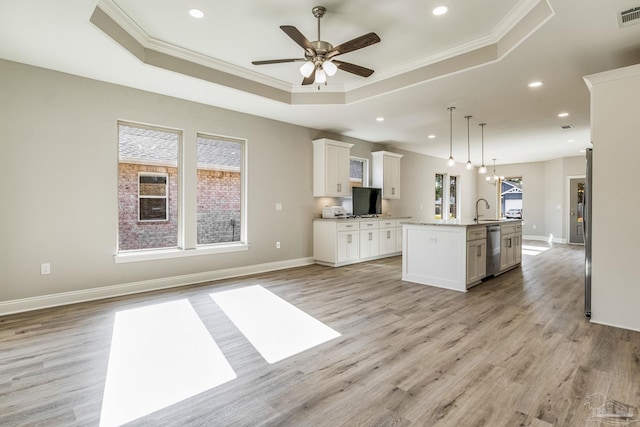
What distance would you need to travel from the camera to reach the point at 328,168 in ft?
20.9

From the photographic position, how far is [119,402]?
189cm

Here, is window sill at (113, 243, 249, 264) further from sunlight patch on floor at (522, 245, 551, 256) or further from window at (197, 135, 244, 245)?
sunlight patch on floor at (522, 245, 551, 256)

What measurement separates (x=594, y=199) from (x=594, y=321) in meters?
1.24

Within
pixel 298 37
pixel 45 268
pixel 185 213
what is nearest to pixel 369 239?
pixel 185 213

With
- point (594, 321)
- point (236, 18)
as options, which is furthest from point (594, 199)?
point (236, 18)

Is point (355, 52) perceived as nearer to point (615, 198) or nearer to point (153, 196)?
point (615, 198)

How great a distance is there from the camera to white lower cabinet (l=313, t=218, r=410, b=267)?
610cm

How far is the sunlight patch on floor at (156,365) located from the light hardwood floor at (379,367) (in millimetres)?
79

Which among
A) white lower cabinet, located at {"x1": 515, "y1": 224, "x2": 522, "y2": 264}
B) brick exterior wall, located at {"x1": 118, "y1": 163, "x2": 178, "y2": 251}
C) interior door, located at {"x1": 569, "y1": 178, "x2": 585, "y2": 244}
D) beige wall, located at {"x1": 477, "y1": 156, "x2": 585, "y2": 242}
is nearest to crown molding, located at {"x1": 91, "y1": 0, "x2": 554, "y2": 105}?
brick exterior wall, located at {"x1": 118, "y1": 163, "x2": 178, "y2": 251}

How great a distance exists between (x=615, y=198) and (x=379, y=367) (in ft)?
9.42

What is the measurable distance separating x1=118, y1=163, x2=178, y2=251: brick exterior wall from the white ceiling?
1147 mm

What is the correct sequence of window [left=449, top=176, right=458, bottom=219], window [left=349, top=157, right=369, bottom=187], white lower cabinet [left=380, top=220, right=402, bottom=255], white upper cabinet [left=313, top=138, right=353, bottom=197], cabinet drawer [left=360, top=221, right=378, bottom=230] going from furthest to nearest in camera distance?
1. window [left=449, top=176, right=458, bottom=219]
2. window [left=349, top=157, right=369, bottom=187]
3. white lower cabinet [left=380, top=220, right=402, bottom=255]
4. cabinet drawer [left=360, top=221, right=378, bottom=230]
5. white upper cabinet [left=313, top=138, right=353, bottom=197]

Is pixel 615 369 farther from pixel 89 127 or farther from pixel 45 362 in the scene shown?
pixel 89 127

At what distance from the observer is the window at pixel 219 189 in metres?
5.04
